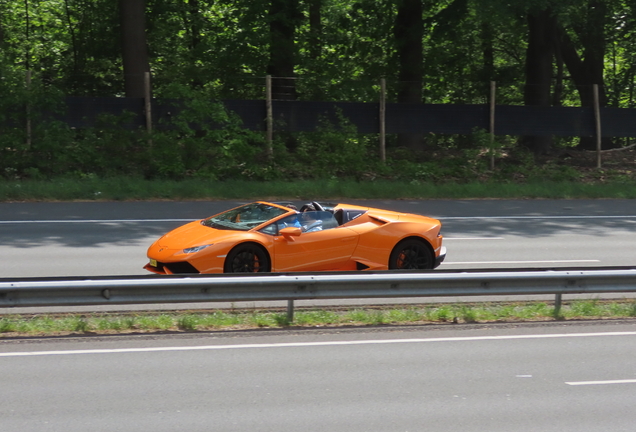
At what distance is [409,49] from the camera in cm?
2791

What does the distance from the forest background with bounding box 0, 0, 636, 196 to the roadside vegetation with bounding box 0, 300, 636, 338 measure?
41.5ft

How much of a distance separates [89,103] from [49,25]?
37.1 feet

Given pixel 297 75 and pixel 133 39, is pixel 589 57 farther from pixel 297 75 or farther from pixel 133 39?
pixel 133 39

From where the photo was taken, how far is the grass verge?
731 inches

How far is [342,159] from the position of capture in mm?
22969

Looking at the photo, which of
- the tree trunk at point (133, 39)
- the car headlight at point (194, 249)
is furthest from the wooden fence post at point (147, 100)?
the car headlight at point (194, 249)

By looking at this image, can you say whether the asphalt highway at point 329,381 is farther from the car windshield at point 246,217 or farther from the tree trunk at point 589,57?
the tree trunk at point 589,57

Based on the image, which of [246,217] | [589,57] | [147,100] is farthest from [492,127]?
[246,217]

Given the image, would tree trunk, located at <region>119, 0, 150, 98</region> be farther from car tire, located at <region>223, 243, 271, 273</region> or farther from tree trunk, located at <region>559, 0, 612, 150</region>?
tree trunk, located at <region>559, 0, 612, 150</region>

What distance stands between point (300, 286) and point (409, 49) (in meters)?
21.0

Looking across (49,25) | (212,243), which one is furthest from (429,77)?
(212,243)

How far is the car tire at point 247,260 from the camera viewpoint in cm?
991

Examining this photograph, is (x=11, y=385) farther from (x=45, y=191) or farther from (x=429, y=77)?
Result: (x=429, y=77)

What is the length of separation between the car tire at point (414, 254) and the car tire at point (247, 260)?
6.54 feet
